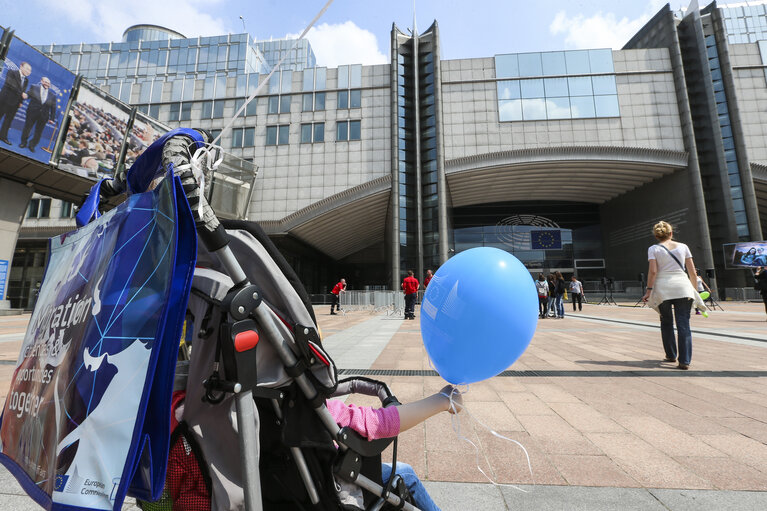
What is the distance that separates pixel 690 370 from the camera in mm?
4441

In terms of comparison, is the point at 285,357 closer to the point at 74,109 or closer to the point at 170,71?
the point at 74,109

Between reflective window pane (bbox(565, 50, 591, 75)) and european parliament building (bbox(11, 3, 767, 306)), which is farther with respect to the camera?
reflective window pane (bbox(565, 50, 591, 75))

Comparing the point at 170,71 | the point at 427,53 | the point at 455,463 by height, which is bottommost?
the point at 455,463

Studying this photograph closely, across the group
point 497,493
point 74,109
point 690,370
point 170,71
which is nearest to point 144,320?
point 497,493

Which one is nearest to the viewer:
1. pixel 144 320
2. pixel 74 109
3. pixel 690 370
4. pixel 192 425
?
pixel 144 320

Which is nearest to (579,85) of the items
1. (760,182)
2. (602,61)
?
(602,61)

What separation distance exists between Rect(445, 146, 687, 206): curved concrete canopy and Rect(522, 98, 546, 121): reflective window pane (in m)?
3.22

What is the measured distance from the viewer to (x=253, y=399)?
0.97m

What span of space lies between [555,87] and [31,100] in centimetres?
3611

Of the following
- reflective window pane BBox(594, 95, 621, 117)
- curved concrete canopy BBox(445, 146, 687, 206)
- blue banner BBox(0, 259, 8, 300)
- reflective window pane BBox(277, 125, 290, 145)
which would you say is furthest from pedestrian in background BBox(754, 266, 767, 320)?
reflective window pane BBox(277, 125, 290, 145)

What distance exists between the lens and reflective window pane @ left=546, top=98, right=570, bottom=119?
1251 inches

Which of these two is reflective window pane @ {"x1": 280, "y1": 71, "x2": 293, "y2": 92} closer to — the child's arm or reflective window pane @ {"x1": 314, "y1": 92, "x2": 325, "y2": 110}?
reflective window pane @ {"x1": 314, "y1": 92, "x2": 325, "y2": 110}

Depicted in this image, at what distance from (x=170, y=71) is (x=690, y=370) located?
2626 inches

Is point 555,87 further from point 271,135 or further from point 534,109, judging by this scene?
point 271,135
